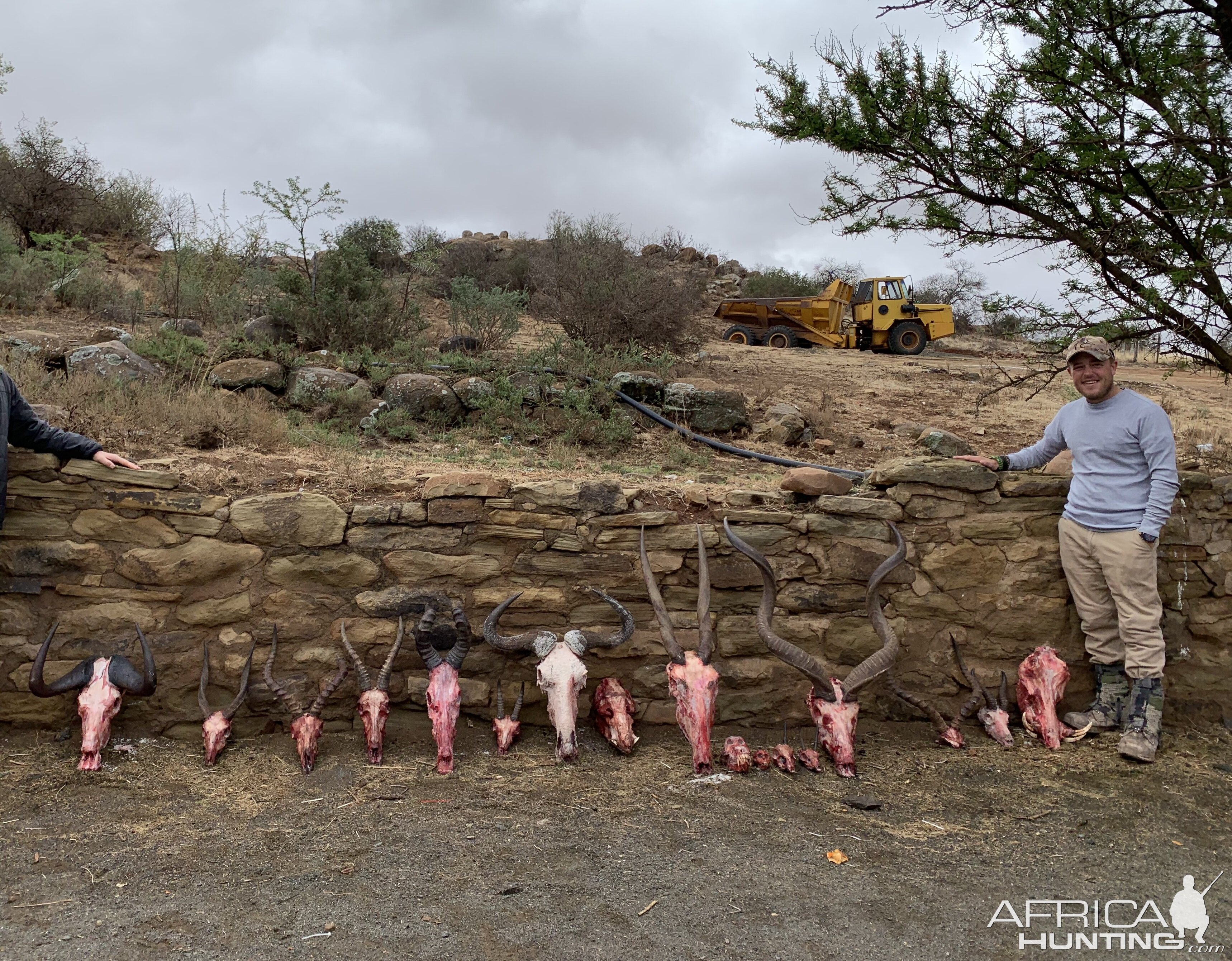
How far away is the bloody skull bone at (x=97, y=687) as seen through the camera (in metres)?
3.98

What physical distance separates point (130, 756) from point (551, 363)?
532 centimetres

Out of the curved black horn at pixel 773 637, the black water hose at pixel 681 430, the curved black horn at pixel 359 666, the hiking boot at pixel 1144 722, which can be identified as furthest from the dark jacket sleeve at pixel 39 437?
the hiking boot at pixel 1144 722

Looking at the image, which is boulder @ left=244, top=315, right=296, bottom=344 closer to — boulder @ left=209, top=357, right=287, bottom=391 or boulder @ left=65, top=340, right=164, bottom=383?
boulder @ left=209, top=357, right=287, bottom=391

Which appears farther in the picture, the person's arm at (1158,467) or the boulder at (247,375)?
the boulder at (247,375)

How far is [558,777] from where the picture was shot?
3998mm

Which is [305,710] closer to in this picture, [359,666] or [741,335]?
[359,666]

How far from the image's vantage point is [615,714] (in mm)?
4340

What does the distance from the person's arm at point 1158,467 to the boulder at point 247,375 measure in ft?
21.2

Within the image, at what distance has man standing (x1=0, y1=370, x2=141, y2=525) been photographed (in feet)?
12.9

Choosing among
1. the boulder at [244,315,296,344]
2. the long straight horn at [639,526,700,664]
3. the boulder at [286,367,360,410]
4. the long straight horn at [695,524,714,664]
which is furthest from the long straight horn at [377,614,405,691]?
the boulder at [244,315,296,344]

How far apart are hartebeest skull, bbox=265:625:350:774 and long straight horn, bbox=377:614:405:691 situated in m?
0.19

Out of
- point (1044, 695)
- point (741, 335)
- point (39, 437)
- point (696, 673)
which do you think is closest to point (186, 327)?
point (39, 437)

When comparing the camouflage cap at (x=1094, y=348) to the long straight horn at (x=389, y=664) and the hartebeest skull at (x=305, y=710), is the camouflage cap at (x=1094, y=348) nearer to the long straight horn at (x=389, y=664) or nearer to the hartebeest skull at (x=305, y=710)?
the long straight horn at (x=389, y=664)

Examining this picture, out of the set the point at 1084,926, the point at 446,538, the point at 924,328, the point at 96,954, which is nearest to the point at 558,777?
the point at 446,538
